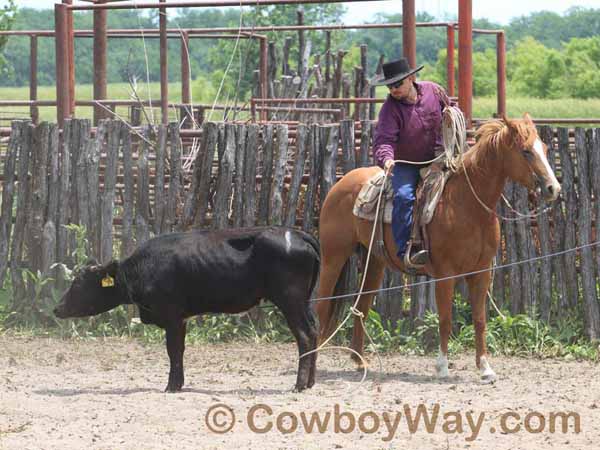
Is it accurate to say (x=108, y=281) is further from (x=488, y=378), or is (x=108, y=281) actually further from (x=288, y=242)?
(x=488, y=378)

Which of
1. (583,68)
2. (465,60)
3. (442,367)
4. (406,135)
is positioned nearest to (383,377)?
(442,367)

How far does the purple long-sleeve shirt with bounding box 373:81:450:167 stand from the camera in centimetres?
860

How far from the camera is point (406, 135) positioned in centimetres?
863

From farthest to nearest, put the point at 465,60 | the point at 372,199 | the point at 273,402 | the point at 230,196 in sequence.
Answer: the point at 230,196
the point at 465,60
the point at 372,199
the point at 273,402

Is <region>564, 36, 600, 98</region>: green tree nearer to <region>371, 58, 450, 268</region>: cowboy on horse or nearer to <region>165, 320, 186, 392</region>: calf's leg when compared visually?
<region>371, 58, 450, 268</region>: cowboy on horse

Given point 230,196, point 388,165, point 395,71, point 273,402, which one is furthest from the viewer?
point 230,196

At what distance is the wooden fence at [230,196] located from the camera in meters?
9.59

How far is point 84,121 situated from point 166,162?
0.78 meters

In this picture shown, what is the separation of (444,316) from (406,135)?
1.34m

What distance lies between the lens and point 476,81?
5850cm

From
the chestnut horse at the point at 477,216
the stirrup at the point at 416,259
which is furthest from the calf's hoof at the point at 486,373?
the stirrup at the point at 416,259

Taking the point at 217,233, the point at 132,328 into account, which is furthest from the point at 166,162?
the point at 217,233

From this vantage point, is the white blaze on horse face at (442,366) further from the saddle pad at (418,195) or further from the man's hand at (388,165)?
the man's hand at (388,165)

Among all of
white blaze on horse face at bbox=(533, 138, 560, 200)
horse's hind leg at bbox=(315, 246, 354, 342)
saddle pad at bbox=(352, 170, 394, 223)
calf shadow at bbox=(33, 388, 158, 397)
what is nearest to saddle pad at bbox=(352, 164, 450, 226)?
saddle pad at bbox=(352, 170, 394, 223)
